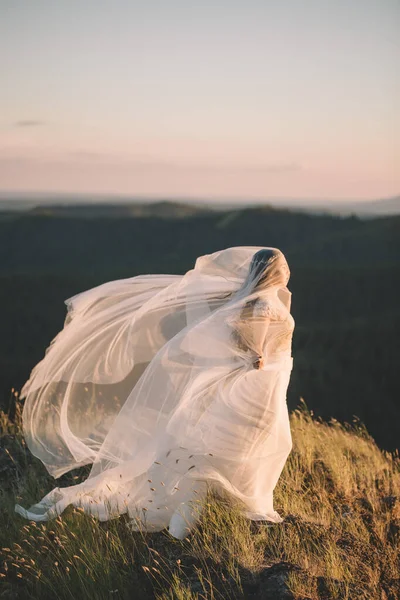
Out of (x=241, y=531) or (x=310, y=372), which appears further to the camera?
(x=310, y=372)

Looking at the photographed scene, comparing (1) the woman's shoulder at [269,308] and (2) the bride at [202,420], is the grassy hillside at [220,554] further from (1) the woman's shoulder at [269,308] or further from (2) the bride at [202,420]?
(1) the woman's shoulder at [269,308]

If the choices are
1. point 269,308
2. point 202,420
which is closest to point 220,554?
point 202,420

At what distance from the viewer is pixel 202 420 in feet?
14.3

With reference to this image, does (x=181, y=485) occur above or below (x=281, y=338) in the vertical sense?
below

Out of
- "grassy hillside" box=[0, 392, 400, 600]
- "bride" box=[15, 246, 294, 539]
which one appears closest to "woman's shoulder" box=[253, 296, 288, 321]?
"bride" box=[15, 246, 294, 539]

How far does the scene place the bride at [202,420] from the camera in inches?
167

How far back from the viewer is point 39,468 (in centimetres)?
564

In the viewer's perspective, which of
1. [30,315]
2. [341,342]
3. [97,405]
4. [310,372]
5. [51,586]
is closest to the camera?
[51,586]

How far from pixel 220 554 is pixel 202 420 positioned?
867 mm

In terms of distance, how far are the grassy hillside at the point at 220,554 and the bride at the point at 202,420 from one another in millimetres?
128

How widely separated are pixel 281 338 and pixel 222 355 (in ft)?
1.36

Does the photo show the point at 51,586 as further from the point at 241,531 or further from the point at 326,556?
the point at 326,556

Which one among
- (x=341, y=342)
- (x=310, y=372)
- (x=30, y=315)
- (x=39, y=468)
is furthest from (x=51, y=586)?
(x=30, y=315)

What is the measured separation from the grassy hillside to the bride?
128 mm
